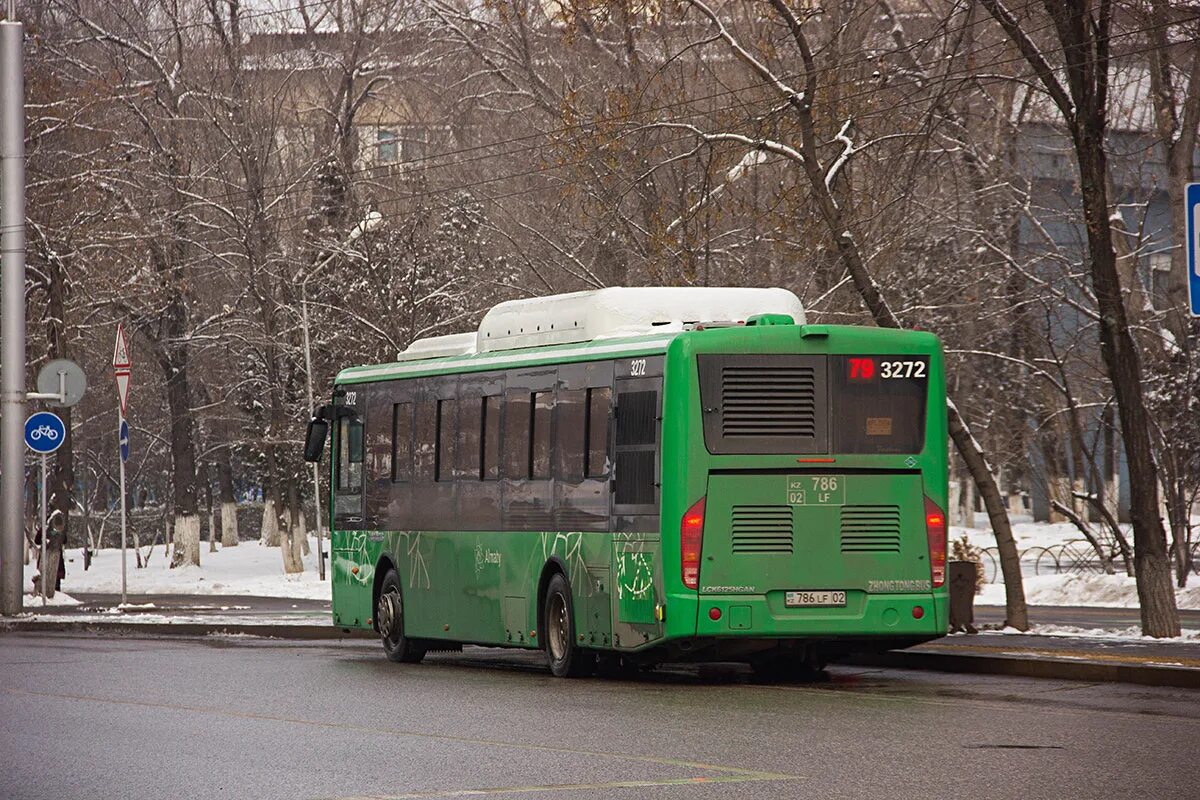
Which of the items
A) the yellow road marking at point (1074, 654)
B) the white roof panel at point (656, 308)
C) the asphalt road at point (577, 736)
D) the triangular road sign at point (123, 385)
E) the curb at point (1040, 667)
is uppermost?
the triangular road sign at point (123, 385)

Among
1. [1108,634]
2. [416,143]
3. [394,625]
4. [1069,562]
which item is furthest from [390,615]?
[416,143]

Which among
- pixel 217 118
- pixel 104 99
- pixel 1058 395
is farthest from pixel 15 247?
pixel 1058 395

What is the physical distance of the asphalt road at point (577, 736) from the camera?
35.0ft

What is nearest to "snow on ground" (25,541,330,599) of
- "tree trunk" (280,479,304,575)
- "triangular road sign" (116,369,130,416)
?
"tree trunk" (280,479,304,575)

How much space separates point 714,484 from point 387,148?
38.3m

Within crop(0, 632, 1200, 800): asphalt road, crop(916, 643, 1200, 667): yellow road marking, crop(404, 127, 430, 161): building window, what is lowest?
crop(0, 632, 1200, 800): asphalt road

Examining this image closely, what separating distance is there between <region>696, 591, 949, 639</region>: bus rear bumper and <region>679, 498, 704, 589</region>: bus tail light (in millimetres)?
191

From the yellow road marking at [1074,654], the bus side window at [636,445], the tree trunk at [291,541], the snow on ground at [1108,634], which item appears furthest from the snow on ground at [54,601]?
the yellow road marking at [1074,654]

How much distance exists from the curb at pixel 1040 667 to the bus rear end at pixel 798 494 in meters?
0.93

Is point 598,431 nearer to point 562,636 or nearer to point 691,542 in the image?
point 691,542

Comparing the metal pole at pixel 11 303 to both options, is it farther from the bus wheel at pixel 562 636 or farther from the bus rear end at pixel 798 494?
the bus rear end at pixel 798 494

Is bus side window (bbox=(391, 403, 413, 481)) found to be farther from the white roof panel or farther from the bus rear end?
the bus rear end

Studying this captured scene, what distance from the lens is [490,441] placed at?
20.4 m

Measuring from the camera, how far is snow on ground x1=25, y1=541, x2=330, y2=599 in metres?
43.0
